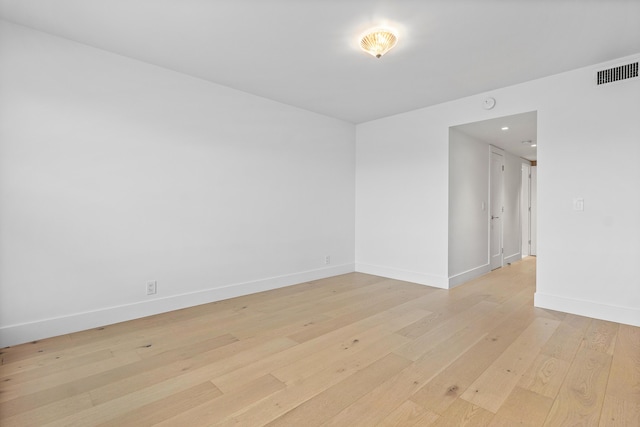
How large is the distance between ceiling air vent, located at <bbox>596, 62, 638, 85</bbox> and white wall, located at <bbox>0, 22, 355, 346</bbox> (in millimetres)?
3397

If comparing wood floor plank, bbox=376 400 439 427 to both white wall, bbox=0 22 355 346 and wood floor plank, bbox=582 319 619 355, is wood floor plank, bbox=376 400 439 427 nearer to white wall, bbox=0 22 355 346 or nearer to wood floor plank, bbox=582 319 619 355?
wood floor plank, bbox=582 319 619 355

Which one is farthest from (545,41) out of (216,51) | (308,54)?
(216,51)

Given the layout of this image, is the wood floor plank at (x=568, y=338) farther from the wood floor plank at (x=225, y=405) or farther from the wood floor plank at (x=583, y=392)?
the wood floor plank at (x=225, y=405)

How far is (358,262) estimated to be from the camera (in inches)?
213

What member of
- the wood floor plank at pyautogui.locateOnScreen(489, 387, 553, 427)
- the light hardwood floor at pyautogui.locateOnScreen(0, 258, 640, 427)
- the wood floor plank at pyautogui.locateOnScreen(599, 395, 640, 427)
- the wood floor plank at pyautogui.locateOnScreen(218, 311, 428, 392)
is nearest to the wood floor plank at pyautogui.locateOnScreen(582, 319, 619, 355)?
the light hardwood floor at pyautogui.locateOnScreen(0, 258, 640, 427)

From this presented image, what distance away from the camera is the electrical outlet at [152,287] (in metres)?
3.20

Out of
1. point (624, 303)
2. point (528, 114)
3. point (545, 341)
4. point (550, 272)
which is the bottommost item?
point (545, 341)

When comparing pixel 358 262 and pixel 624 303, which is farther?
pixel 358 262

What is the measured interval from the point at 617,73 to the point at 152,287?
5018mm

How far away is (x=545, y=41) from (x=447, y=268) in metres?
2.76

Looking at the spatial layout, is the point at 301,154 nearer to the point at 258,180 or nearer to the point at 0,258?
the point at 258,180

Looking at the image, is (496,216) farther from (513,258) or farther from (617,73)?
(617,73)

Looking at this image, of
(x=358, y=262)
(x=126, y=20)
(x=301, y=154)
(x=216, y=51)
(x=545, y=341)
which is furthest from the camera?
(x=358, y=262)

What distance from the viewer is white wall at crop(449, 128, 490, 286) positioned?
14.4 ft
